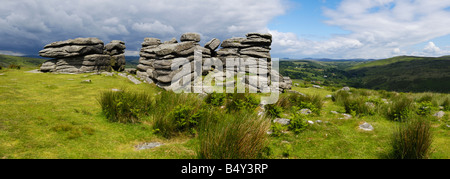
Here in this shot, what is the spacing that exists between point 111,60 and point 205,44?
15720 mm

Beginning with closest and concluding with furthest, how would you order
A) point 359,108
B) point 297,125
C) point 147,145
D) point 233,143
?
point 233,143 < point 147,145 < point 297,125 < point 359,108

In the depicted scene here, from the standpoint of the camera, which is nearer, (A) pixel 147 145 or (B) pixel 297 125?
(A) pixel 147 145

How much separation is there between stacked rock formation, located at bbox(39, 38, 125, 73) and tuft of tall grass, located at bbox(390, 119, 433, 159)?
31.3m

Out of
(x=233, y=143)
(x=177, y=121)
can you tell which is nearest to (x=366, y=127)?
(x=233, y=143)

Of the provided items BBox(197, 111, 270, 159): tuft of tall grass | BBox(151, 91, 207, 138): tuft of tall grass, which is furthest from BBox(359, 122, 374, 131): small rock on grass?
BBox(151, 91, 207, 138): tuft of tall grass

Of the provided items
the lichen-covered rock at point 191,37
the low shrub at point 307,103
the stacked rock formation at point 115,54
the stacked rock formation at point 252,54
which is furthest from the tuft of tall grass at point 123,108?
the stacked rock formation at point 115,54

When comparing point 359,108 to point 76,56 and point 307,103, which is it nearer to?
point 307,103

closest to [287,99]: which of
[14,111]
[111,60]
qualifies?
[14,111]

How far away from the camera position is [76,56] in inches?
1046

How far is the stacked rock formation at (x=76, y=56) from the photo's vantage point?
25.3 m

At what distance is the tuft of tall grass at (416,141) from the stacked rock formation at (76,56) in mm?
31336

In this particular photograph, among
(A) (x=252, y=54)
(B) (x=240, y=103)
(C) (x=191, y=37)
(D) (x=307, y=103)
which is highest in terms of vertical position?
(C) (x=191, y=37)

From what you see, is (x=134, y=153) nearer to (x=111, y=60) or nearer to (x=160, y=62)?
(x=160, y=62)

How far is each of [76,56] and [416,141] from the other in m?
33.2
